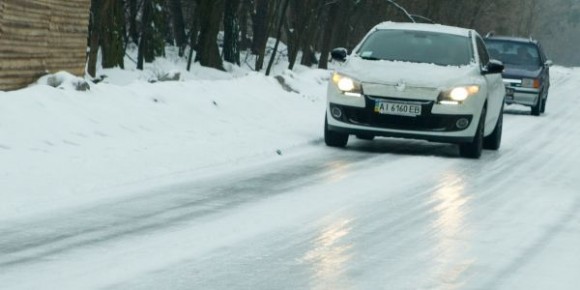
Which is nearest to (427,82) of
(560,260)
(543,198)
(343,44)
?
(543,198)

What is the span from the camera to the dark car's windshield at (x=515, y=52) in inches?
1163

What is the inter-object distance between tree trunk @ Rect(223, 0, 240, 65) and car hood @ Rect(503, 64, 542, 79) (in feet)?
29.6

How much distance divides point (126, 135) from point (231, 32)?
74.2 feet

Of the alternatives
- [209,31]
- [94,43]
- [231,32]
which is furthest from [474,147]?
[231,32]

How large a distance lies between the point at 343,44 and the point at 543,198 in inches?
1367

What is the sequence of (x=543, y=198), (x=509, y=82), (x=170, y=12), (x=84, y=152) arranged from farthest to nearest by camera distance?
1. (x=170, y=12)
2. (x=509, y=82)
3. (x=84, y=152)
4. (x=543, y=198)

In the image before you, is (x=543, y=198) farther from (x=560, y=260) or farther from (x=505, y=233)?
(x=560, y=260)

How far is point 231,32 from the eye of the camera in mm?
38000

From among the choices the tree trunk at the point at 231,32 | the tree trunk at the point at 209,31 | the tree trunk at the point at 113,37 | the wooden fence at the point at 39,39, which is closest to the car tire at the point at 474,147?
the wooden fence at the point at 39,39

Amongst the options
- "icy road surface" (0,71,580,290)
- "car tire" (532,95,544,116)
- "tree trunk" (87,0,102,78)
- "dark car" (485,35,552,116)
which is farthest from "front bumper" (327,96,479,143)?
"dark car" (485,35,552,116)

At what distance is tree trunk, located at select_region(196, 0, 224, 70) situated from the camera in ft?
106

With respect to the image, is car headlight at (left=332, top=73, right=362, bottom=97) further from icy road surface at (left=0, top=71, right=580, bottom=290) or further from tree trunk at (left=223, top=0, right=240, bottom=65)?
tree trunk at (left=223, top=0, right=240, bottom=65)

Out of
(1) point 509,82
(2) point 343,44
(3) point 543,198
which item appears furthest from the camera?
(2) point 343,44

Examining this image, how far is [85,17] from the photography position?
21438mm
